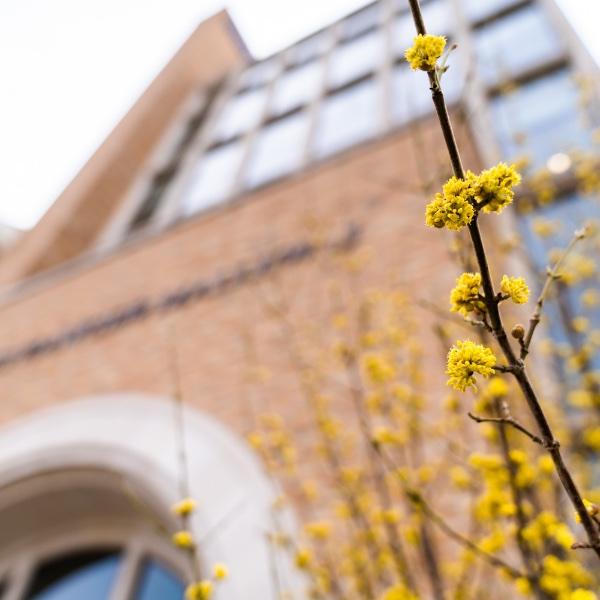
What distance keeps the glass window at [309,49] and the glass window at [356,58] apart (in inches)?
18.1

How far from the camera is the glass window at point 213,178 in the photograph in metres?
6.35

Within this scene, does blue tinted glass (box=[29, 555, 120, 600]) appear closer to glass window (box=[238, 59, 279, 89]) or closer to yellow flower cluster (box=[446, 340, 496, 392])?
yellow flower cluster (box=[446, 340, 496, 392])

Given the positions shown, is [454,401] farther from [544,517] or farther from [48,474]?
[48,474]

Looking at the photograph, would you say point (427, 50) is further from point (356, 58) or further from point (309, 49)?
point (309, 49)

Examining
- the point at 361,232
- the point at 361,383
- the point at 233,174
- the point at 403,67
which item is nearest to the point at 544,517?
the point at 361,383

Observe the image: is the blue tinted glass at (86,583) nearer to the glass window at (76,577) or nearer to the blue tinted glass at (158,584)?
the glass window at (76,577)

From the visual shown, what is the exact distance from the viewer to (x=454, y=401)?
6.01 feet

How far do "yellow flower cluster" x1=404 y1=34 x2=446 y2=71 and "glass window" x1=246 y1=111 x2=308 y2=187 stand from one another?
525cm

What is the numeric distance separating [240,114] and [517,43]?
4.26m

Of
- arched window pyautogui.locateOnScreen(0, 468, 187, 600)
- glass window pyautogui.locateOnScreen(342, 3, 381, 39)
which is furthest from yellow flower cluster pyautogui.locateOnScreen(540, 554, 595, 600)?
glass window pyautogui.locateOnScreen(342, 3, 381, 39)

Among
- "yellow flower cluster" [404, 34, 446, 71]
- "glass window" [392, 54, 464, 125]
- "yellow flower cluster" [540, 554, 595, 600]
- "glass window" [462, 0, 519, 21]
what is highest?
"glass window" [462, 0, 519, 21]

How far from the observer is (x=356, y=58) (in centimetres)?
843

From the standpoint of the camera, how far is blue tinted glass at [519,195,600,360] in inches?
131

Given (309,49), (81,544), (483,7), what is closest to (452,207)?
(81,544)
